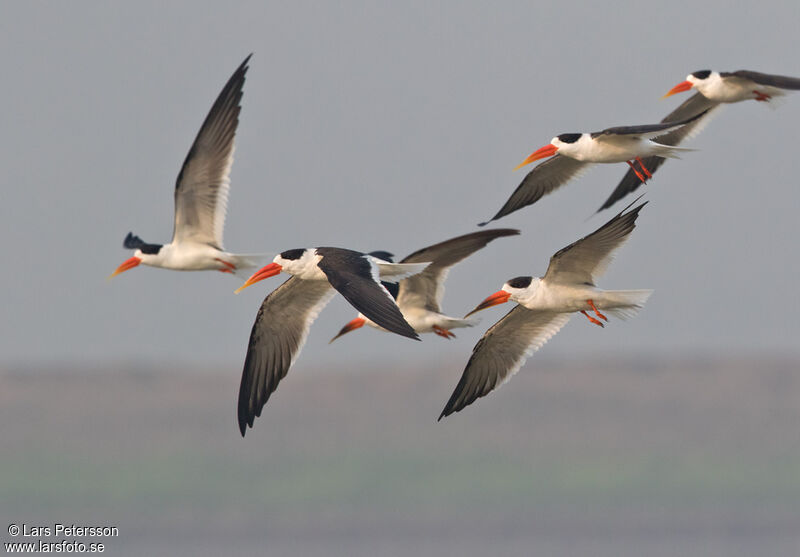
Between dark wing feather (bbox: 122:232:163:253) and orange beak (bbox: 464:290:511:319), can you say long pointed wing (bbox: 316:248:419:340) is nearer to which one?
orange beak (bbox: 464:290:511:319)

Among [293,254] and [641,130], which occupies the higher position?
[641,130]

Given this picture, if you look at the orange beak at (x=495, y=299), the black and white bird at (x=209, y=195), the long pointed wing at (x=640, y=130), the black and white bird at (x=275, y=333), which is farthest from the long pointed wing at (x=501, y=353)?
the black and white bird at (x=209, y=195)

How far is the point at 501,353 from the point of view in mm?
15680

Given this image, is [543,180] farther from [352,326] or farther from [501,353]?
[352,326]

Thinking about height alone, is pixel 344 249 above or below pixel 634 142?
below

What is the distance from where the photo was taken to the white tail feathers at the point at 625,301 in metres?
14.2

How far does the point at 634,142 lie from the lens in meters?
14.9

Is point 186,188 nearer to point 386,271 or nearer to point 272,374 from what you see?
point 272,374

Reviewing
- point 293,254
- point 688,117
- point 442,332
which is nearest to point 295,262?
point 293,254

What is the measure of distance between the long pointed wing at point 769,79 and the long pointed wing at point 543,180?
2.18m

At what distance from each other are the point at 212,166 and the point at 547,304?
193 inches

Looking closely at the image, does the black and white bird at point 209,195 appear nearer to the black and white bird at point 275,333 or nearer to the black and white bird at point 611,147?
the black and white bird at point 275,333

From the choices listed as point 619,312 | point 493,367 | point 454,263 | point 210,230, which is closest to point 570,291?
point 619,312

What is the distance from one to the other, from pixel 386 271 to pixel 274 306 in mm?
2479
